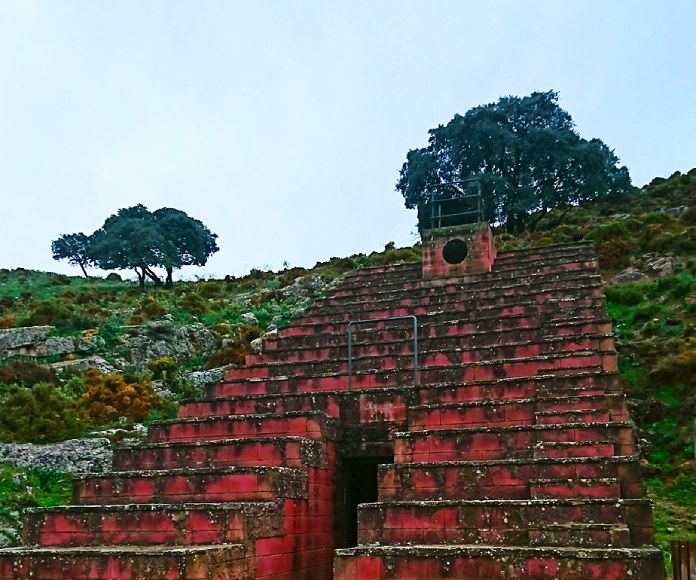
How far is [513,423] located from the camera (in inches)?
317

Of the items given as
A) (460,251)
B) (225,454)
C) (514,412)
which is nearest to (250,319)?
(460,251)

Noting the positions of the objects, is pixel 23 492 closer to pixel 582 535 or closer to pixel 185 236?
pixel 582 535

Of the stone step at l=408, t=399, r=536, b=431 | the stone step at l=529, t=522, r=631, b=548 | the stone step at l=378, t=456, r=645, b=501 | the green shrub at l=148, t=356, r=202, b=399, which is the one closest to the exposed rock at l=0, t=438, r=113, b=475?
the green shrub at l=148, t=356, r=202, b=399

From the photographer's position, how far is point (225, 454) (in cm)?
813

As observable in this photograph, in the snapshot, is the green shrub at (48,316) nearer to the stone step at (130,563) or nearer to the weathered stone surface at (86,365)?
the weathered stone surface at (86,365)

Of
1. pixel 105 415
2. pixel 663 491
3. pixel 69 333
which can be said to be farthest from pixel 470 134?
pixel 663 491

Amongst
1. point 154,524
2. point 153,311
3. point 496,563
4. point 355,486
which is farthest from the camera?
point 153,311

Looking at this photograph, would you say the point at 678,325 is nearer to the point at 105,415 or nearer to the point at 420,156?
the point at 105,415

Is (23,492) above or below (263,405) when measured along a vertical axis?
below

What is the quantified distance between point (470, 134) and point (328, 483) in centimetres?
3301

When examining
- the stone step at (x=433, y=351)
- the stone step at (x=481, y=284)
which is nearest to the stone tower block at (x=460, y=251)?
the stone step at (x=481, y=284)

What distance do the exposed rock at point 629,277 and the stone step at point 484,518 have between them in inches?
585

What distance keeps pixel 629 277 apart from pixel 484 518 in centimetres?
1545

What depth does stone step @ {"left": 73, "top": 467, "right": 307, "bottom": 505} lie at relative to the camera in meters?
7.12
